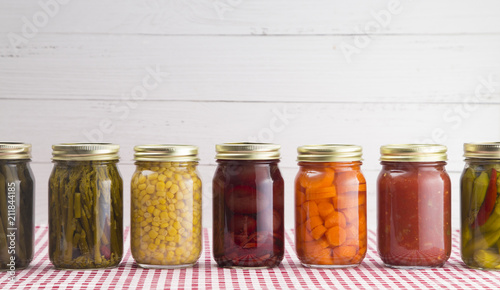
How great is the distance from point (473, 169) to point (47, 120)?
1.23 m

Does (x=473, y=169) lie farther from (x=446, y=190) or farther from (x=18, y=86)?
(x=18, y=86)

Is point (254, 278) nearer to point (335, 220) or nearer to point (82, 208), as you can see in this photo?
point (335, 220)

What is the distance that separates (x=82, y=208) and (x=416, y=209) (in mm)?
657

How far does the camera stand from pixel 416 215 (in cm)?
115

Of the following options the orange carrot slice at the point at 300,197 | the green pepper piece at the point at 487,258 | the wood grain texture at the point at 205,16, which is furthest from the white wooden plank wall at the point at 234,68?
the green pepper piece at the point at 487,258

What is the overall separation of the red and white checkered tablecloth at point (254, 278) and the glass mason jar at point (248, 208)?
0.03m

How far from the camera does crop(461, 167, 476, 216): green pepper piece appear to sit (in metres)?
1.16

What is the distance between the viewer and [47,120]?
5.79ft

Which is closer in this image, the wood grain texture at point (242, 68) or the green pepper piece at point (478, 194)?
the green pepper piece at point (478, 194)

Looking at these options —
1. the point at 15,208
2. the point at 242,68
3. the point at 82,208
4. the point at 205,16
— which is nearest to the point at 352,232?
the point at 82,208

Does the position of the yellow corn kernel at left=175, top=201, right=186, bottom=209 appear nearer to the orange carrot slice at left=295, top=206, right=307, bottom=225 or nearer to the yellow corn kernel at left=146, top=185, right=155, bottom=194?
the yellow corn kernel at left=146, top=185, right=155, bottom=194

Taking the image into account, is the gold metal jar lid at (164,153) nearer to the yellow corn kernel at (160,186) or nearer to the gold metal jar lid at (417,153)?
the yellow corn kernel at (160,186)

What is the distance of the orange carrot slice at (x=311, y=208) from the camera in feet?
3.78

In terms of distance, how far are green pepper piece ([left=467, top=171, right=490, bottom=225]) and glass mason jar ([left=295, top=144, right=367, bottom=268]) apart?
21 cm
